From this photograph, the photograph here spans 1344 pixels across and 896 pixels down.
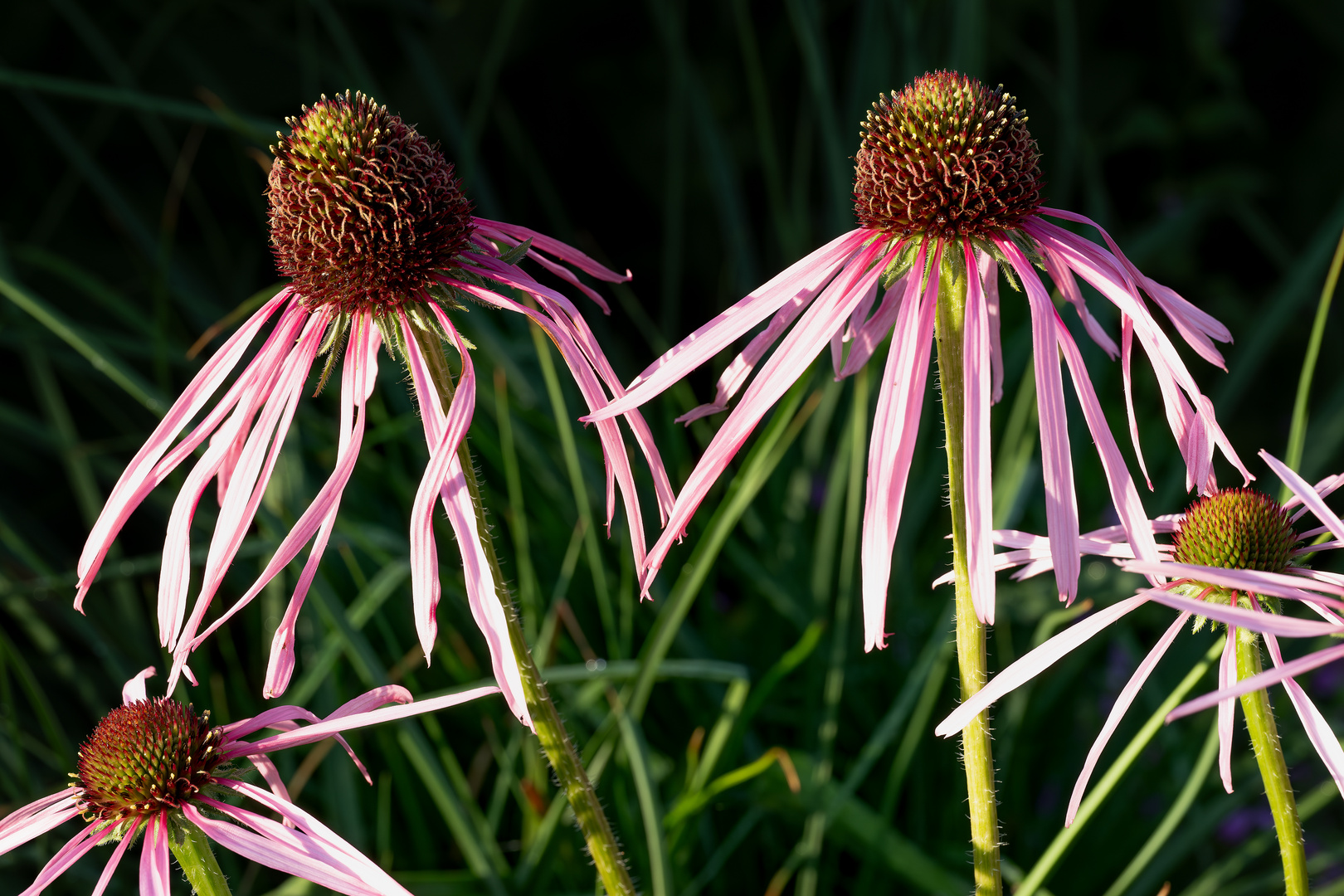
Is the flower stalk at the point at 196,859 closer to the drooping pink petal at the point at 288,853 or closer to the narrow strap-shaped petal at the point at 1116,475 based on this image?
the drooping pink petal at the point at 288,853

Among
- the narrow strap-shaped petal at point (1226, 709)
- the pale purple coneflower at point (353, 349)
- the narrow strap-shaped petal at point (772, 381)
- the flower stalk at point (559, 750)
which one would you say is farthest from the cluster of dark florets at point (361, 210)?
the narrow strap-shaped petal at point (1226, 709)

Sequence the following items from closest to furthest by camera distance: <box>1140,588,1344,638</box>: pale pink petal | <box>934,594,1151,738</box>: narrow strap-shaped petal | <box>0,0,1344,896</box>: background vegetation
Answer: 1. <box>1140,588,1344,638</box>: pale pink petal
2. <box>934,594,1151,738</box>: narrow strap-shaped petal
3. <box>0,0,1344,896</box>: background vegetation

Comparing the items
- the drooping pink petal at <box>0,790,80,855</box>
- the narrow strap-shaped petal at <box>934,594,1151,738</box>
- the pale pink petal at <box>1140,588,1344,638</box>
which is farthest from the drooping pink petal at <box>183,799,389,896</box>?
the pale pink petal at <box>1140,588,1344,638</box>

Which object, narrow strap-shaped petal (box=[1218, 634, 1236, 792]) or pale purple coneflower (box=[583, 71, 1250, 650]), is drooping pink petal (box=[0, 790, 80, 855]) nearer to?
pale purple coneflower (box=[583, 71, 1250, 650])

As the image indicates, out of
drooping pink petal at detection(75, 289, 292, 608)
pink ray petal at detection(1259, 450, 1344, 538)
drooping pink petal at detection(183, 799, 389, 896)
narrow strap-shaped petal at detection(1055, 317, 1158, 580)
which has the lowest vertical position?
drooping pink petal at detection(183, 799, 389, 896)

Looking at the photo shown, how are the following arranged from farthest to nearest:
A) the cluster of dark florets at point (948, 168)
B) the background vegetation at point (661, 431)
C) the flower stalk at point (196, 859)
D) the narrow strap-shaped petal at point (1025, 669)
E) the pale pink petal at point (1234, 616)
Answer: the background vegetation at point (661, 431)
the cluster of dark florets at point (948, 168)
the flower stalk at point (196, 859)
the narrow strap-shaped petal at point (1025, 669)
the pale pink petal at point (1234, 616)

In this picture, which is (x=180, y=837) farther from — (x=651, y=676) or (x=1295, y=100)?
(x=1295, y=100)
